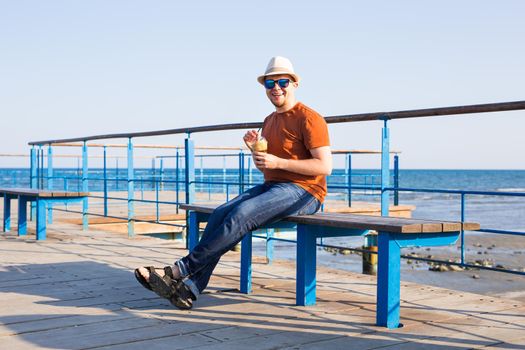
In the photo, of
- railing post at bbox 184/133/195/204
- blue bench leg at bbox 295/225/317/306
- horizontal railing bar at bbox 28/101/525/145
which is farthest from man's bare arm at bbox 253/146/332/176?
railing post at bbox 184/133/195/204

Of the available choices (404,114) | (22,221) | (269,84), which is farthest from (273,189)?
(22,221)

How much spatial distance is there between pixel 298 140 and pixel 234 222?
18.5 inches

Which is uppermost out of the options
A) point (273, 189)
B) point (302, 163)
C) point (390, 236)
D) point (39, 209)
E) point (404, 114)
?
point (404, 114)

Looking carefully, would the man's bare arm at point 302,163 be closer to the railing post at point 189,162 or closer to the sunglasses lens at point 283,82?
the sunglasses lens at point 283,82

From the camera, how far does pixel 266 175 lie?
10.2 feet

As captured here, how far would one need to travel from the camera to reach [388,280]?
2.67 m

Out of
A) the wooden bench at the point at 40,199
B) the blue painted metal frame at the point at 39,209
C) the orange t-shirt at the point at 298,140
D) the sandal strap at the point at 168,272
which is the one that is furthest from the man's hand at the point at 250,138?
the blue painted metal frame at the point at 39,209

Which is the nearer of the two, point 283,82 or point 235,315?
point 235,315

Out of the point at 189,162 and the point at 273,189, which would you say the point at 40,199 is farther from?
the point at 273,189

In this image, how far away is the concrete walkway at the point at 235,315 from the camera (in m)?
2.49

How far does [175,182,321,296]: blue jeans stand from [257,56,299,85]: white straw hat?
49 centimetres

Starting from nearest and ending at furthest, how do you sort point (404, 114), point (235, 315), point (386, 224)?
point (386, 224), point (235, 315), point (404, 114)

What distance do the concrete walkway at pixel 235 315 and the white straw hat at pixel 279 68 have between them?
1.03 m

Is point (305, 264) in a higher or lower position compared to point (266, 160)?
lower
